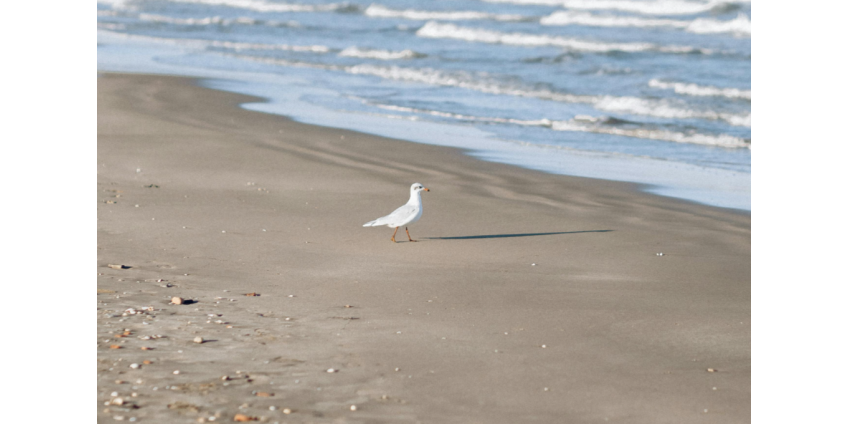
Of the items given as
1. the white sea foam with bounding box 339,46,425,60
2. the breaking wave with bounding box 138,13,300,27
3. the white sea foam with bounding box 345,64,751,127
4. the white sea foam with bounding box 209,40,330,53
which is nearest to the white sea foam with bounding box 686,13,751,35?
the white sea foam with bounding box 339,46,425,60

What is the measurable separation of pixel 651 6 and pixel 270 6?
Result: 15973 mm

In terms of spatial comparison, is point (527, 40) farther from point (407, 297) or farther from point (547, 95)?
point (407, 297)

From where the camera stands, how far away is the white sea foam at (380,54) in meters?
22.7

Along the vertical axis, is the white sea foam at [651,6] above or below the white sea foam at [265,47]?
above

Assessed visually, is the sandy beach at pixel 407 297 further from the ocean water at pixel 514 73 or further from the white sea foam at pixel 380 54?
the white sea foam at pixel 380 54

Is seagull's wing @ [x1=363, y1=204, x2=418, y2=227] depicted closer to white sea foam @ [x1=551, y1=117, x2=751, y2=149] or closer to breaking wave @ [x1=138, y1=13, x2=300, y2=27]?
white sea foam @ [x1=551, y1=117, x2=751, y2=149]

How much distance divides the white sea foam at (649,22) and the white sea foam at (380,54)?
10.9 metres

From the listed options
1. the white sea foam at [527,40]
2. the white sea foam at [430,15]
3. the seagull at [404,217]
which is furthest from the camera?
the white sea foam at [430,15]

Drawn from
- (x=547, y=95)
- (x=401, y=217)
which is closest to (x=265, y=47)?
(x=547, y=95)

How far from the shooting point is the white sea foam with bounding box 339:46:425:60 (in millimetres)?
22719

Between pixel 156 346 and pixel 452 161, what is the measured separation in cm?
639

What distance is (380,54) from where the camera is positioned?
23000 mm

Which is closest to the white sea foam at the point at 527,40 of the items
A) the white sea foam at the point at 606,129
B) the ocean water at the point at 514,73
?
the ocean water at the point at 514,73

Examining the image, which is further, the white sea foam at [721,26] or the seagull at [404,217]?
the white sea foam at [721,26]
